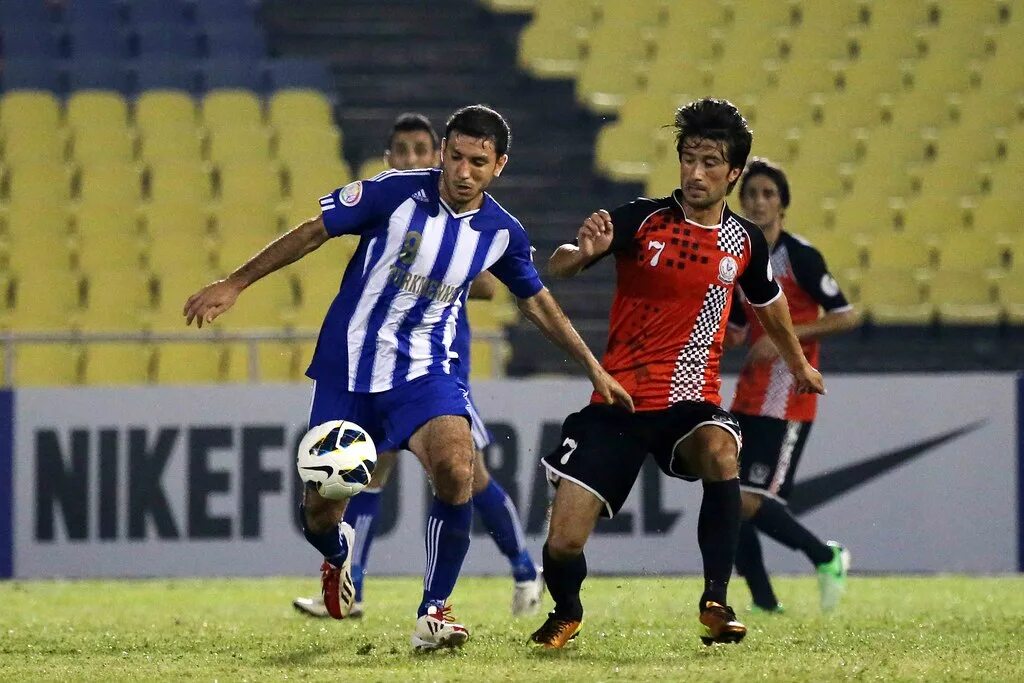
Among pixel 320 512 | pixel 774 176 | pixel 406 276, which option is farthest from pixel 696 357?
pixel 774 176

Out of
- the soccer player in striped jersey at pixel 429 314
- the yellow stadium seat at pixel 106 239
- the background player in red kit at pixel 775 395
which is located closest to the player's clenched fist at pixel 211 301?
the soccer player in striped jersey at pixel 429 314

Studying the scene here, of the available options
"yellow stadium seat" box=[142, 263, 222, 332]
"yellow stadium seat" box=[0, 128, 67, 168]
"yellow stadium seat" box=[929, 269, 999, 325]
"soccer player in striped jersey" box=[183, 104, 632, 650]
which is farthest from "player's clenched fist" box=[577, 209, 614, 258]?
"yellow stadium seat" box=[0, 128, 67, 168]

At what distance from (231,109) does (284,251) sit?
33.0 feet

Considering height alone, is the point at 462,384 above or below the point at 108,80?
below

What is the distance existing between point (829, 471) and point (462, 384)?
5.10 meters

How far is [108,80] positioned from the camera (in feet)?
51.7

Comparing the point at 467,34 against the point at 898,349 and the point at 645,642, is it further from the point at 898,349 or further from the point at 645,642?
the point at 645,642

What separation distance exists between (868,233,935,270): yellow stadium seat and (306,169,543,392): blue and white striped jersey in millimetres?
8633

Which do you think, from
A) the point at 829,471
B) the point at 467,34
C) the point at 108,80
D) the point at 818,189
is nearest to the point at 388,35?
the point at 467,34

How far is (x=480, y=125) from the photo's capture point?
5832 mm

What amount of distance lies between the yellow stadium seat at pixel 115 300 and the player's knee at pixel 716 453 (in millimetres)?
7887

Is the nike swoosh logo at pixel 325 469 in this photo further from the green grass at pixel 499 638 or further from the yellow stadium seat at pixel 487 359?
the yellow stadium seat at pixel 487 359

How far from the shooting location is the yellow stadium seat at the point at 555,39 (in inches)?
625

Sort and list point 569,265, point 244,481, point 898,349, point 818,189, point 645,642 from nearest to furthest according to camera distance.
Result: point 569,265
point 645,642
point 244,481
point 898,349
point 818,189
